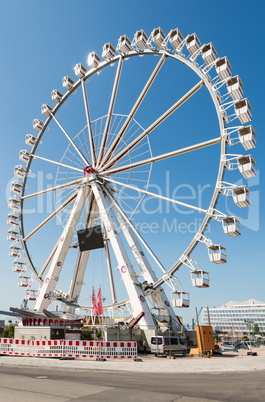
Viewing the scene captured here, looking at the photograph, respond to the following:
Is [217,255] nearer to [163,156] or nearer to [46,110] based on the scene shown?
[163,156]

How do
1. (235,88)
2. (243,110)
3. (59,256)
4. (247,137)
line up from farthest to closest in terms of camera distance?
(59,256) → (235,88) → (243,110) → (247,137)

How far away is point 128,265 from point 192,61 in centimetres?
1573

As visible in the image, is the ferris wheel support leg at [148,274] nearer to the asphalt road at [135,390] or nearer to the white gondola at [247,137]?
the white gondola at [247,137]

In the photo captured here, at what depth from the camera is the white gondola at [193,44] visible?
24223 mm

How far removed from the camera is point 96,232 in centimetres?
2742

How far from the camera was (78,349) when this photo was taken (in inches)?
725

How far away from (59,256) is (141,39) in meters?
19.5

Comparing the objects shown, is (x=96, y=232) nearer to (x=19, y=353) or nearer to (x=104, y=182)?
(x=104, y=182)

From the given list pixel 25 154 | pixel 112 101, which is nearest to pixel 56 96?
pixel 25 154

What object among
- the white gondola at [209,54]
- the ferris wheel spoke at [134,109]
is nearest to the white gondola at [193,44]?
the white gondola at [209,54]

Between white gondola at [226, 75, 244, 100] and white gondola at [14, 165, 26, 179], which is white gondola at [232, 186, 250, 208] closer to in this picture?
white gondola at [226, 75, 244, 100]

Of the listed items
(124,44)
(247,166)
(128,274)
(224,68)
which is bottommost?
(128,274)

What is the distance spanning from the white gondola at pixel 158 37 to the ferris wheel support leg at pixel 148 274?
14504 mm

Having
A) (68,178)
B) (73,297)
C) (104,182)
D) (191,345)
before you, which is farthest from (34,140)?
(191,345)
